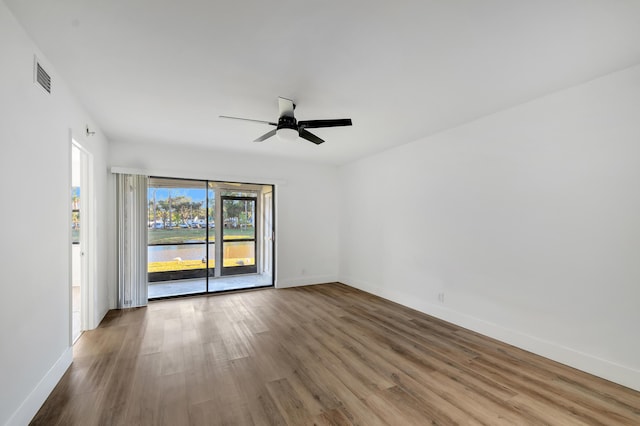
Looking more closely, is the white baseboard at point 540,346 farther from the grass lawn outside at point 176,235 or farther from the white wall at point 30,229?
the white wall at point 30,229

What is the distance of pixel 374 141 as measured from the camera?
15.0ft

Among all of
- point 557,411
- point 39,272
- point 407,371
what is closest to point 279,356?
point 407,371

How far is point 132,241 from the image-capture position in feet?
14.8

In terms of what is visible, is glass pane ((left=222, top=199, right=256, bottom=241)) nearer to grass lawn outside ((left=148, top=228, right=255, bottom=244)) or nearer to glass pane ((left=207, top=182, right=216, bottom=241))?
glass pane ((left=207, top=182, right=216, bottom=241))

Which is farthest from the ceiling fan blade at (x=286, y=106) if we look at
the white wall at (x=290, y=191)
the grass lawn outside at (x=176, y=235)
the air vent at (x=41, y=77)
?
the grass lawn outside at (x=176, y=235)

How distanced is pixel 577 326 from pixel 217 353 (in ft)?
11.8

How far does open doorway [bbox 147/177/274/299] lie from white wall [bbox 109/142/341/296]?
14.9 inches

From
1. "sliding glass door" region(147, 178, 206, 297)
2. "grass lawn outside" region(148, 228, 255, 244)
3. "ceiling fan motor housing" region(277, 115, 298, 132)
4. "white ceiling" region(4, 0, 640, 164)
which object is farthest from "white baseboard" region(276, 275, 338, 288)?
"ceiling fan motor housing" region(277, 115, 298, 132)

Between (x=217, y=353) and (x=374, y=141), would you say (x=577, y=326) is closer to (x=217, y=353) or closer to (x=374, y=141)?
(x=374, y=141)

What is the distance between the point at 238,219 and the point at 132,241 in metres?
2.34

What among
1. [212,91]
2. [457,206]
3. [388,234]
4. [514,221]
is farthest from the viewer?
[388,234]

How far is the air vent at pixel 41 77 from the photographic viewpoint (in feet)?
6.80

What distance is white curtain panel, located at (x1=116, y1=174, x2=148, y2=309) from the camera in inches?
175

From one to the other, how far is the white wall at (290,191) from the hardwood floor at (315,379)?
86.4 inches
